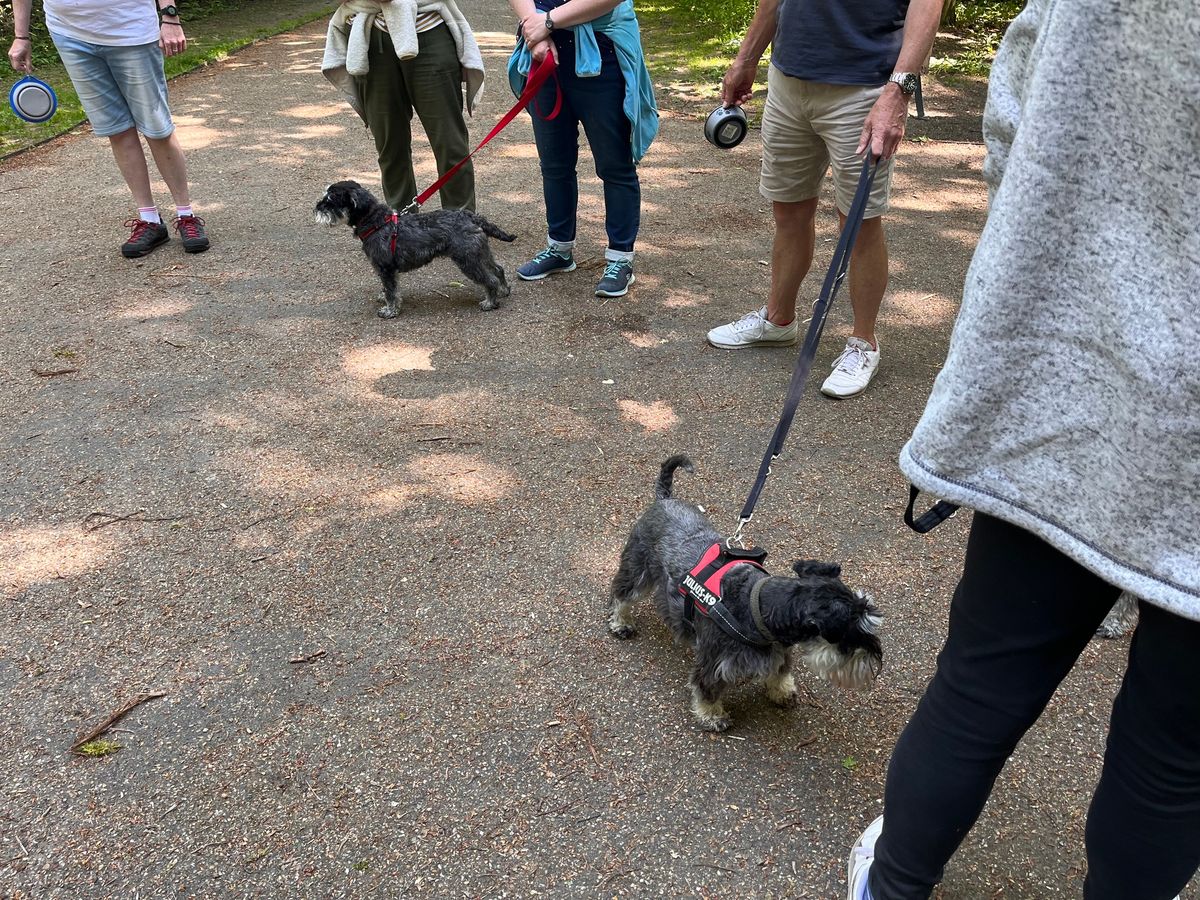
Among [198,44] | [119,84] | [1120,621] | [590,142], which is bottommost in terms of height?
[1120,621]

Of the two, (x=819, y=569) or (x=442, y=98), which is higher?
(x=442, y=98)

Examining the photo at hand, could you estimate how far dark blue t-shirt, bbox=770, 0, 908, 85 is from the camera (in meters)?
3.39

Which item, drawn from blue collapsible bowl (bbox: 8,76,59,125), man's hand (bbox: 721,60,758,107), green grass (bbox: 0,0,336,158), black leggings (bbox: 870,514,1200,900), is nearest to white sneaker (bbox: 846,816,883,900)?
black leggings (bbox: 870,514,1200,900)

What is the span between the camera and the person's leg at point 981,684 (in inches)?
50.9

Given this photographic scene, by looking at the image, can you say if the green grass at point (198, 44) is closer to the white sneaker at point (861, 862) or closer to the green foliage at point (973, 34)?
the white sneaker at point (861, 862)

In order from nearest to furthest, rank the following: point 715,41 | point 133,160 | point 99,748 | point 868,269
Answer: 1. point 99,748
2. point 868,269
3. point 133,160
4. point 715,41

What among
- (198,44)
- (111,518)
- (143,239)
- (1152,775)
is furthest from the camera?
(198,44)

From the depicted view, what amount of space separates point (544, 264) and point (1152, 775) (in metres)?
4.57

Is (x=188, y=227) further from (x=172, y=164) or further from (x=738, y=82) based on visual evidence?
(x=738, y=82)

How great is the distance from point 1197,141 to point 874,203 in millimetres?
2782

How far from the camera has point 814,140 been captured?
3.78m

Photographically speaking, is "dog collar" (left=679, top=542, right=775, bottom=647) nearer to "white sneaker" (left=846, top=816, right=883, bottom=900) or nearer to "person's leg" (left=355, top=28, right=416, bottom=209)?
"white sneaker" (left=846, top=816, right=883, bottom=900)

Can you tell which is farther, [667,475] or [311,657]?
[667,475]

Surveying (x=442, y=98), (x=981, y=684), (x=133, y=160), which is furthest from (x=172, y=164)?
(x=981, y=684)
